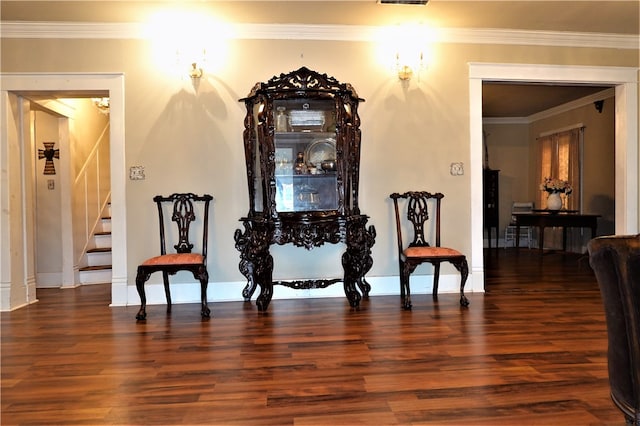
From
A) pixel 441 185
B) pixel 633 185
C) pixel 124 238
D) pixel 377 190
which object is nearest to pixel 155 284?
pixel 124 238

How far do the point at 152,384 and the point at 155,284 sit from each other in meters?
1.85

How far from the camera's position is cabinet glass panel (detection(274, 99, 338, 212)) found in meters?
3.57

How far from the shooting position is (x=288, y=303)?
369cm

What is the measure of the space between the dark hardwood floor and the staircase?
1.25m

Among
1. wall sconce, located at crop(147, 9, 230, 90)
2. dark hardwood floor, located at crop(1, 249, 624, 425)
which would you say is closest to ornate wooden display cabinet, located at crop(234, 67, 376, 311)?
dark hardwood floor, located at crop(1, 249, 624, 425)

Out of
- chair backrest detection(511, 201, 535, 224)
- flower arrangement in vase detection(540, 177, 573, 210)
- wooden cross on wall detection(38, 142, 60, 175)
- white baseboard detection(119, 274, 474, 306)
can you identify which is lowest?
white baseboard detection(119, 274, 474, 306)

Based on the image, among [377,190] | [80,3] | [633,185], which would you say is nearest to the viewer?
[80,3]

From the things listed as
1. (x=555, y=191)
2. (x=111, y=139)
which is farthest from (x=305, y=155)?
(x=555, y=191)

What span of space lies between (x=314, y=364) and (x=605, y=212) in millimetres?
5879

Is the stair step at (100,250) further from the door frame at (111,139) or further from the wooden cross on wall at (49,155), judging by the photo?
the door frame at (111,139)

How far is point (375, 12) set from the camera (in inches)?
139

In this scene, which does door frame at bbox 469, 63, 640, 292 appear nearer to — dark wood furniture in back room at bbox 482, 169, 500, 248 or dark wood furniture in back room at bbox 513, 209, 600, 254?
A: dark wood furniture in back room at bbox 513, 209, 600, 254

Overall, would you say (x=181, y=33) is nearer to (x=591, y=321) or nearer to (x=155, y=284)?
(x=155, y=284)

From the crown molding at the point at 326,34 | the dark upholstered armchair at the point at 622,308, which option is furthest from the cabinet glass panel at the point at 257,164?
the dark upholstered armchair at the point at 622,308
